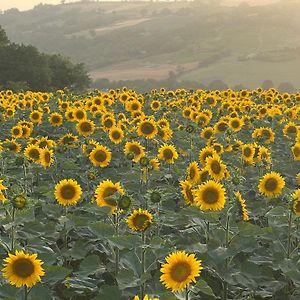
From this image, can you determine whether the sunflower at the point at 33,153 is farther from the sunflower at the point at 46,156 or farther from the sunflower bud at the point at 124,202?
the sunflower bud at the point at 124,202

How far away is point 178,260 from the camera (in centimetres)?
362

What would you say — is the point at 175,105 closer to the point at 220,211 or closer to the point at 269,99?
the point at 269,99

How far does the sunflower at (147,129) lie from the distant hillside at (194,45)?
4377 cm

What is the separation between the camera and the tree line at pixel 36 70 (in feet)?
110

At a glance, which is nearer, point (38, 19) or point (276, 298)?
point (276, 298)

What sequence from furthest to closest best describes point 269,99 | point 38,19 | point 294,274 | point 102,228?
point 38,19, point 269,99, point 102,228, point 294,274

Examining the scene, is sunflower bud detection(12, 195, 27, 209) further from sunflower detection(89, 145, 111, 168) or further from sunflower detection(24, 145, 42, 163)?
sunflower detection(24, 145, 42, 163)

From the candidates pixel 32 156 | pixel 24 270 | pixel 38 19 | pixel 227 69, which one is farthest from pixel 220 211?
pixel 38 19

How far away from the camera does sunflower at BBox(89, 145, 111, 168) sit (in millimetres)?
7293

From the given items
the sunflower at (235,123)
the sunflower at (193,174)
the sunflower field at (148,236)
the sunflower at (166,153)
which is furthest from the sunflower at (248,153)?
the sunflower at (235,123)

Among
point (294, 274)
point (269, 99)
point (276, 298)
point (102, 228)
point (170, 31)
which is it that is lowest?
point (170, 31)

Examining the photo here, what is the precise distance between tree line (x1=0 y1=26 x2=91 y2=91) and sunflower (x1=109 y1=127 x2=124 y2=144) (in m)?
24.9

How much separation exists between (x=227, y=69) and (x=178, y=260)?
214 ft

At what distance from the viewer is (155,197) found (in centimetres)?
485
